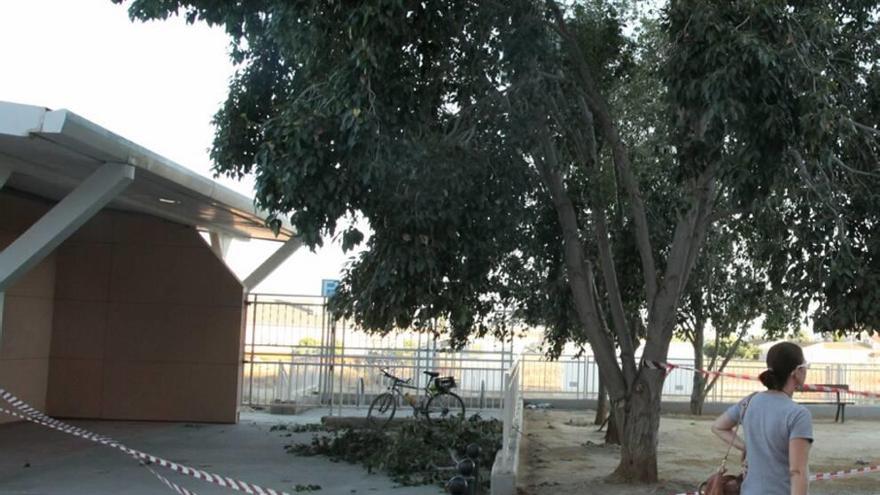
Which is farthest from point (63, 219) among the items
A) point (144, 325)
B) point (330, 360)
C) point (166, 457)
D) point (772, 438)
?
point (772, 438)

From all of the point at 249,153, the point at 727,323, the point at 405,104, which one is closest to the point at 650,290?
the point at 405,104

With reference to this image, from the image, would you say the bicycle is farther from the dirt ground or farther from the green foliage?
the dirt ground

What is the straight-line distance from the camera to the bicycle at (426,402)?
14297mm

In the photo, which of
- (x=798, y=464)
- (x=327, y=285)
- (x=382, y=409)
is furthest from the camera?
(x=327, y=285)

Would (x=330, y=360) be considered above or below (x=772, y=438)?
below

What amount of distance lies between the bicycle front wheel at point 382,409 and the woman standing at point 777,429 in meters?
10.8

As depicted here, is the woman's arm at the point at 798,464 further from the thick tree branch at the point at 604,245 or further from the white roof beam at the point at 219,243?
the white roof beam at the point at 219,243

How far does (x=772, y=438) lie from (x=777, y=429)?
0.05 m

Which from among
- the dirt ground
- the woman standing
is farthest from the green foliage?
the woman standing

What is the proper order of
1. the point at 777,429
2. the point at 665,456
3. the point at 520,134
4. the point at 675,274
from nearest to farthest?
the point at 777,429
the point at 520,134
the point at 675,274
the point at 665,456

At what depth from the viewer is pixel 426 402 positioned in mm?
14289

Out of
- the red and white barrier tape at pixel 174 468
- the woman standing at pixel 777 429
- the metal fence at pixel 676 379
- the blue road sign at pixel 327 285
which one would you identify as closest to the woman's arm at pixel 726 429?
the woman standing at pixel 777 429

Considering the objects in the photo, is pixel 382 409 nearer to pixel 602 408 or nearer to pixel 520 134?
pixel 602 408

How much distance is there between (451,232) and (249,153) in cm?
285
